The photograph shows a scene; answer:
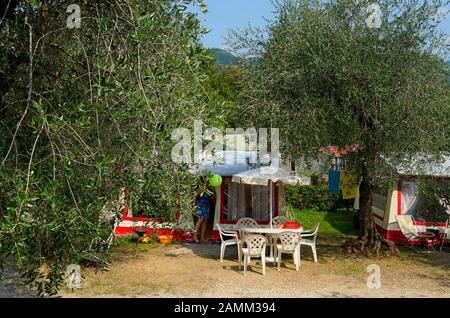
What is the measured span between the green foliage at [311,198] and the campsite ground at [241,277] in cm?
708

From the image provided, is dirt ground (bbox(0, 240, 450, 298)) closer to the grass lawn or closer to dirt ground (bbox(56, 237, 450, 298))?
dirt ground (bbox(56, 237, 450, 298))

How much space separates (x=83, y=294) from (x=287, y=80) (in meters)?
5.16

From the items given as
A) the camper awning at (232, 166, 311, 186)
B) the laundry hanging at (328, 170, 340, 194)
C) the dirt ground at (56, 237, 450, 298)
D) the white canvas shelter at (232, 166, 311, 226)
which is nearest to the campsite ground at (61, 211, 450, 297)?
the dirt ground at (56, 237, 450, 298)

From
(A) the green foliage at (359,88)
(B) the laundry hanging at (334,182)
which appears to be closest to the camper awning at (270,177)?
(A) the green foliage at (359,88)

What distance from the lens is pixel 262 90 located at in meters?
9.99

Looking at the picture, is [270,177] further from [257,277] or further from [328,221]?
[328,221]

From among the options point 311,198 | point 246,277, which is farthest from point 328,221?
point 246,277

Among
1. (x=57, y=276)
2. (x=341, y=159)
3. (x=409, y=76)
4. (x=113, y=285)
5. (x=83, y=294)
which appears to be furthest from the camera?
(x=341, y=159)

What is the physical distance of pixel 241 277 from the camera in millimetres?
9711

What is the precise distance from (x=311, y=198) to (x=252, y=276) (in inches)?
414

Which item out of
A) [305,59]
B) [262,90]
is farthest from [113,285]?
[305,59]

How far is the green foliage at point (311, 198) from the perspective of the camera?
64.8 ft

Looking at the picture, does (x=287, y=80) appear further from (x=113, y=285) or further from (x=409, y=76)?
(x=113, y=285)

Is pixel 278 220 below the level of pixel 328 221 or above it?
above
